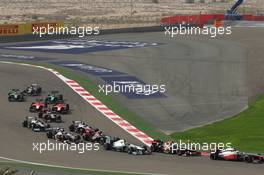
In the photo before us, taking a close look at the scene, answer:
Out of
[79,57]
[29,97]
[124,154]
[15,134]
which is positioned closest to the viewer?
[124,154]

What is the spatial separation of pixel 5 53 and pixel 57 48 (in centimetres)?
452

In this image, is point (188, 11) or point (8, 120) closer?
point (8, 120)

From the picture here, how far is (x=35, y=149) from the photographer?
28.2 metres

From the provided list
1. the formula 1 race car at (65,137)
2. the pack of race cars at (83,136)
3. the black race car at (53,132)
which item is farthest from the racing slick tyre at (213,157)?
the black race car at (53,132)

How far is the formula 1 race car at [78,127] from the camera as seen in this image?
3056cm

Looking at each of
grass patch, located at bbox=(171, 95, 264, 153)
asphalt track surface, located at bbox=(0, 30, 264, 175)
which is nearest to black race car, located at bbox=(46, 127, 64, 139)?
asphalt track surface, located at bbox=(0, 30, 264, 175)

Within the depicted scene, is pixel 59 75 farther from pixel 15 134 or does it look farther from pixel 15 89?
pixel 15 134

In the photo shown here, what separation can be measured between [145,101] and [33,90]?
554cm

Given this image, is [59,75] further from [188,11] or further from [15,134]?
[188,11]

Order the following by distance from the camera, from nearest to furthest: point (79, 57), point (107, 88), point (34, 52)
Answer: point (107, 88), point (79, 57), point (34, 52)

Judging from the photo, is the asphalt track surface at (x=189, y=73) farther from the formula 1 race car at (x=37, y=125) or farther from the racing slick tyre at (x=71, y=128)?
the formula 1 race car at (x=37, y=125)

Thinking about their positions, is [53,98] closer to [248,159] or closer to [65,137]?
[65,137]

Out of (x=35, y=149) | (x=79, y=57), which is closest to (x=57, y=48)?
(x=79, y=57)

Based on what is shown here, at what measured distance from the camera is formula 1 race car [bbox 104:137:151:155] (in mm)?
27741
